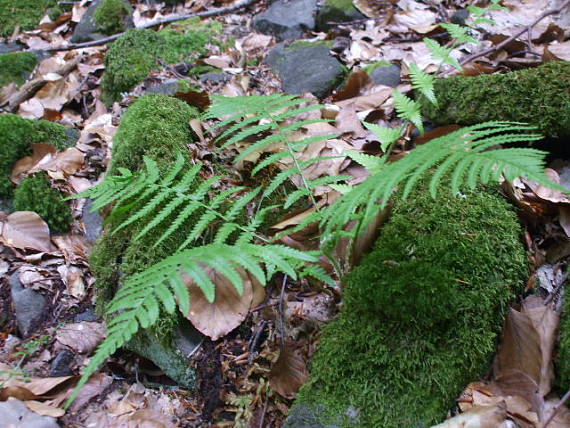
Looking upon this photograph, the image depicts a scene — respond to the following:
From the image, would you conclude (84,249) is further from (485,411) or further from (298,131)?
(485,411)

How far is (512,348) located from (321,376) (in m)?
0.68

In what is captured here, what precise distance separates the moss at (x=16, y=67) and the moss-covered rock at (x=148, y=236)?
257 cm

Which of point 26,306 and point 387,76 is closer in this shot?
point 26,306

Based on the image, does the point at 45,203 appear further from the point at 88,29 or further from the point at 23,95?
the point at 88,29

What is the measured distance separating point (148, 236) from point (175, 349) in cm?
54

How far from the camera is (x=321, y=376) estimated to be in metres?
1.61

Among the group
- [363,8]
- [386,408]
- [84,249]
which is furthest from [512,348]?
[363,8]

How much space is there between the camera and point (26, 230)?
2658mm

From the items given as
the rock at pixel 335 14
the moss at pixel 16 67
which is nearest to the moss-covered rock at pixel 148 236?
the rock at pixel 335 14

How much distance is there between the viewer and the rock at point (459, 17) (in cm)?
397

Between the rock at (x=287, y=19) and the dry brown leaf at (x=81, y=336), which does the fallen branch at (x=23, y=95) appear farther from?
the dry brown leaf at (x=81, y=336)

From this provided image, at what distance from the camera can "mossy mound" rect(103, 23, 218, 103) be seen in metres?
3.91

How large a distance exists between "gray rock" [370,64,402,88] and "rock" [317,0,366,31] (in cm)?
136

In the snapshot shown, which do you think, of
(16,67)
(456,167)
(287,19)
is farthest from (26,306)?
(287,19)
